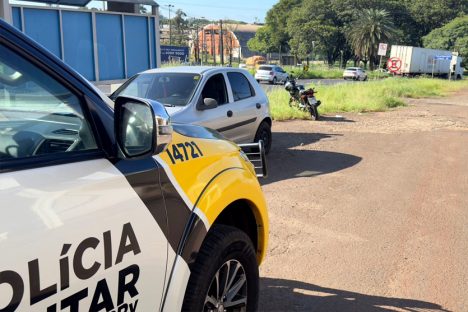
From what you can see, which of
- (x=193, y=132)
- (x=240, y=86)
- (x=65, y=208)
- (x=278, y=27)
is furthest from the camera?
(x=278, y=27)

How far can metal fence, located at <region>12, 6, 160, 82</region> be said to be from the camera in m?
9.62

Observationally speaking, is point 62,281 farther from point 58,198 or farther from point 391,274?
point 391,274

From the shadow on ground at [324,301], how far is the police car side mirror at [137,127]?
2063 mm

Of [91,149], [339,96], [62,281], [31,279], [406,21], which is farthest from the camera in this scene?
[406,21]

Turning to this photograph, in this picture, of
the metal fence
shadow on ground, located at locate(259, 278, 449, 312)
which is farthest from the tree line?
shadow on ground, located at locate(259, 278, 449, 312)

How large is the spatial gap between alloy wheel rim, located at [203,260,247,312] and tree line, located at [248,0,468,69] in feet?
247

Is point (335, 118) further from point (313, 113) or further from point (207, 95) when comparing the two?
point (207, 95)

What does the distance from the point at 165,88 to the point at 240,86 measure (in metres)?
1.60

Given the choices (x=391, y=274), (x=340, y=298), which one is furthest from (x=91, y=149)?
(x=391, y=274)

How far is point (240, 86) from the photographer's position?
339 inches

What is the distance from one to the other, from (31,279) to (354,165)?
7.61m

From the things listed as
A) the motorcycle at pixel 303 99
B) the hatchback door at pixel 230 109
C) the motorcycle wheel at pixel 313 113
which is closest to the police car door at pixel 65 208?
the hatchback door at pixel 230 109

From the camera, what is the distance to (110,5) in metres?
11.7

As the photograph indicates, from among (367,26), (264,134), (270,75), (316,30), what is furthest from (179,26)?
(264,134)
